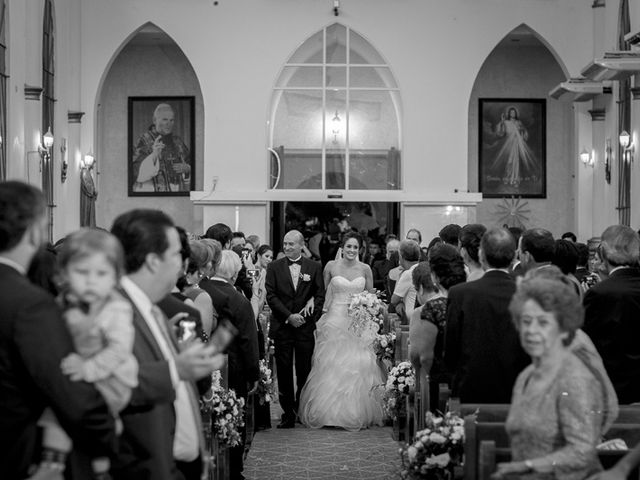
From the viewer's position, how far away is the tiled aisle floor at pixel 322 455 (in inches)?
371

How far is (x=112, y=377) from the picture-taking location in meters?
3.61

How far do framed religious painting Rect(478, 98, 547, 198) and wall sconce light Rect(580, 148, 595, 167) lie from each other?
9.61ft

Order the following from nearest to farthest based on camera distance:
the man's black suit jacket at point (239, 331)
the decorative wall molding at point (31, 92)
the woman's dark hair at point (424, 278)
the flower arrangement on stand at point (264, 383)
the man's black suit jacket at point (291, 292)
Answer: the woman's dark hair at point (424, 278) → the man's black suit jacket at point (239, 331) → the flower arrangement on stand at point (264, 383) → the man's black suit jacket at point (291, 292) → the decorative wall molding at point (31, 92)

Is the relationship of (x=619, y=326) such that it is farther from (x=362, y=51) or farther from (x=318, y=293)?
(x=362, y=51)

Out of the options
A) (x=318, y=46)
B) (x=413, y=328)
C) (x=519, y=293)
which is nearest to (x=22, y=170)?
(x=318, y=46)

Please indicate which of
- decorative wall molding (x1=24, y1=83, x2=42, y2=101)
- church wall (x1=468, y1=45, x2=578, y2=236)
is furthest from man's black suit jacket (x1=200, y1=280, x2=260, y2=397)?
church wall (x1=468, y1=45, x2=578, y2=236)

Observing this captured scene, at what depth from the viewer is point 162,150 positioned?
2783 centimetres

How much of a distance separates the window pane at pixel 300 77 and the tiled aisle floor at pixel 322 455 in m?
14.2

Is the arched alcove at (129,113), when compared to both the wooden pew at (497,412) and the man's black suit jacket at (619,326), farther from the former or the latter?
the wooden pew at (497,412)

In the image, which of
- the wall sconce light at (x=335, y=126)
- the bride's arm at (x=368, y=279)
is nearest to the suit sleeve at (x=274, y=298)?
the bride's arm at (x=368, y=279)

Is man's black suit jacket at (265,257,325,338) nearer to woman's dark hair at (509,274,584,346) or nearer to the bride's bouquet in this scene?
the bride's bouquet

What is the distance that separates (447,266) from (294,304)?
493 centimetres

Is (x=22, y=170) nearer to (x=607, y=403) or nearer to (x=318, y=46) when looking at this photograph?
(x=318, y=46)

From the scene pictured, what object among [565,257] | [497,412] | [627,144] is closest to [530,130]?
[627,144]
